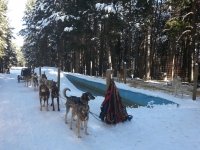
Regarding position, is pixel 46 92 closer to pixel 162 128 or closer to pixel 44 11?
pixel 162 128

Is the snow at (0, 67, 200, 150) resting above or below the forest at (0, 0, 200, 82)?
below

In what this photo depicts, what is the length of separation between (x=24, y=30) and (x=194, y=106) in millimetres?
39642

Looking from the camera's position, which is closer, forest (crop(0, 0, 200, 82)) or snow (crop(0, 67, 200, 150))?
snow (crop(0, 67, 200, 150))

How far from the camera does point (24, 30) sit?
42.7m

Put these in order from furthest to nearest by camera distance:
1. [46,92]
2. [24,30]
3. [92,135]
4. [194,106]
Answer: [24,30], [46,92], [194,106], [92,135]

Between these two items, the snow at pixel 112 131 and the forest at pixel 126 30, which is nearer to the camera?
the snow at pixel 112 131

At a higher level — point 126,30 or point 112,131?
point 126,30

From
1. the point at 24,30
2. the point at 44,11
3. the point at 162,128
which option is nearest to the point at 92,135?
the point at 162,128

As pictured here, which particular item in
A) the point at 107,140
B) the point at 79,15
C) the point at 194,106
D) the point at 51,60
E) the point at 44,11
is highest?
the point at 44,11

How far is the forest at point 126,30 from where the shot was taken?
1830 centimetres

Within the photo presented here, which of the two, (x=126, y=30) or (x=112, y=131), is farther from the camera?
(x=126, y=30)

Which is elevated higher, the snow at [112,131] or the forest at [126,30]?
the forest at [126,30]

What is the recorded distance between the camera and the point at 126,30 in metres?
30.7

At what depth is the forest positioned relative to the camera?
18297mm
